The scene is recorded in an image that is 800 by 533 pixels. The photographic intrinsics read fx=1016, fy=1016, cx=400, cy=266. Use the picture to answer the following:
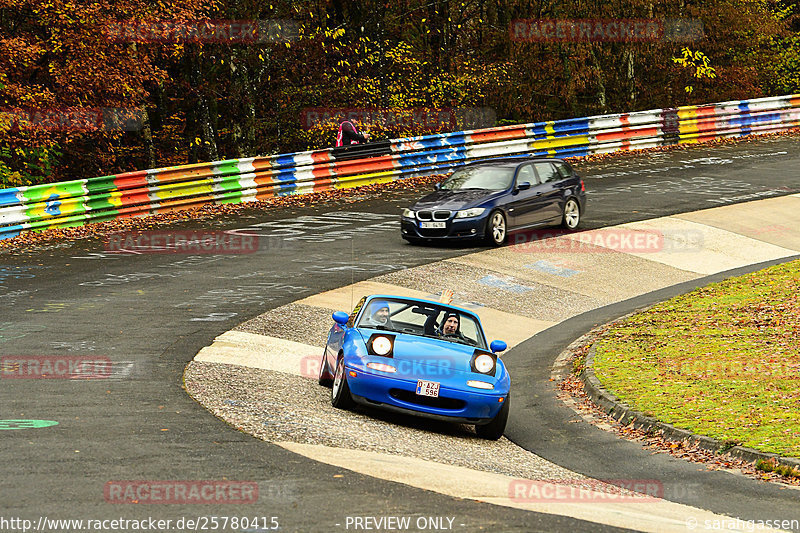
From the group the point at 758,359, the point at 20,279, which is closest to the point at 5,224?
the point at 20,279

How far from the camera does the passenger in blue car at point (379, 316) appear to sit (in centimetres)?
1138

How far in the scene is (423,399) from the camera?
34.0 feet

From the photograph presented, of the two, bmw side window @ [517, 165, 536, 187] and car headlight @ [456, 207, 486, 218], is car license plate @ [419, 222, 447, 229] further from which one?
bmw side window @ [517, 165, 536, 187]

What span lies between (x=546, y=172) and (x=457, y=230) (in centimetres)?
297

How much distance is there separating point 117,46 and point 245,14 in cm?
528

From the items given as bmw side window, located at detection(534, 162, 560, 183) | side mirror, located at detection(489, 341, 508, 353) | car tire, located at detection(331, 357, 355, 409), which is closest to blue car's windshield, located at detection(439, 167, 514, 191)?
bmw side window, located at detection(534, 162, 560, 183)

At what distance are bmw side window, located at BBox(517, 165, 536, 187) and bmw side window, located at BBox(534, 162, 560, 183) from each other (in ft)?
0.68

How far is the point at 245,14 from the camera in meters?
29.1

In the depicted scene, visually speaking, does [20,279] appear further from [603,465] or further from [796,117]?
[796,117]

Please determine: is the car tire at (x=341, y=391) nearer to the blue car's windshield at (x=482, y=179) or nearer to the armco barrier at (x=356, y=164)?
the blue car's windshield at (x=482, y=179)

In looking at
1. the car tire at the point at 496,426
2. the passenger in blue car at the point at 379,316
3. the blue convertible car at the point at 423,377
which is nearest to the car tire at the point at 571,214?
the passenger in blue car at the point at 379,316

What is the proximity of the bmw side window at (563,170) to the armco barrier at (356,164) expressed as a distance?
668cm

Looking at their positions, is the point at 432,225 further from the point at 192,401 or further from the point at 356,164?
the point at 192,401

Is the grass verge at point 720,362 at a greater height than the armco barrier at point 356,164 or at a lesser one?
lesser
